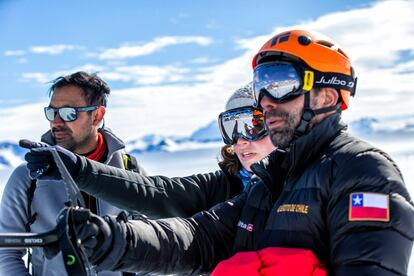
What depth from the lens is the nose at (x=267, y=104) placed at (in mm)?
2662

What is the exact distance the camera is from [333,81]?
263 cm

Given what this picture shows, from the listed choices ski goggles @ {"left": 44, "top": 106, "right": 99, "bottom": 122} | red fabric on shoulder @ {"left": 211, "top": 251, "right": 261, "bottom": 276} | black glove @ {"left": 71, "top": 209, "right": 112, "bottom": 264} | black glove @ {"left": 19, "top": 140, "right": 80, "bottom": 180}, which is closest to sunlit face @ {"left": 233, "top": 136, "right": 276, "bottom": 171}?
ski goggles @ {"left": 44, "top": 106, "right": 99, "bottom": 122}

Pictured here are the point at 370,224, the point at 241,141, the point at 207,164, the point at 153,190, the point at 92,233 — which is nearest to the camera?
the point at 370,224

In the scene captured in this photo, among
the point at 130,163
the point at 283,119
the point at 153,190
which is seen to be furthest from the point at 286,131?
the point at 130,163

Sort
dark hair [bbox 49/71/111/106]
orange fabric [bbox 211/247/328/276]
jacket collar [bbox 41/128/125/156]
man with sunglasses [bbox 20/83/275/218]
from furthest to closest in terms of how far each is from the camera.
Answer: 1. dark hair [bbox 49/71/111/106]
2. jacket collar [bbox 41/128/125/156]
3. man with sunglasses [bbox 20/83/275/218]
4. orange fabric [bbox 211/247/328/276]

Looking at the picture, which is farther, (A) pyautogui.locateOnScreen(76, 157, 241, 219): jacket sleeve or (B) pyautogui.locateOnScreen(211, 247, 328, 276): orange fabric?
(A) pyautogui.locateOnScreen(76, 157, 241, 219): jacket sleeve

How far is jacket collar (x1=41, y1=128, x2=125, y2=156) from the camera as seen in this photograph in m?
4.14

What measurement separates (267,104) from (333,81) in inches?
14.0

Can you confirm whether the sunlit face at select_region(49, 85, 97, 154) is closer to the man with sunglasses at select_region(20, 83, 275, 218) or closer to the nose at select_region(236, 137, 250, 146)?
the man with sunglasses at select_region(20, 83, 275, 218)

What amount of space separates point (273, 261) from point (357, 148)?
589mm

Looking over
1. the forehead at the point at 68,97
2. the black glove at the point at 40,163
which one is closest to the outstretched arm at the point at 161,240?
the black glove at the point at 40,163

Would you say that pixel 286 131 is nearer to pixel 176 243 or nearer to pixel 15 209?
pixel 176 243

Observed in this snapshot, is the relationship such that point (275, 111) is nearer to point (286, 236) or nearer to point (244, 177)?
point (286, 236)

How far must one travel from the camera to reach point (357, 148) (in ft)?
7.11
